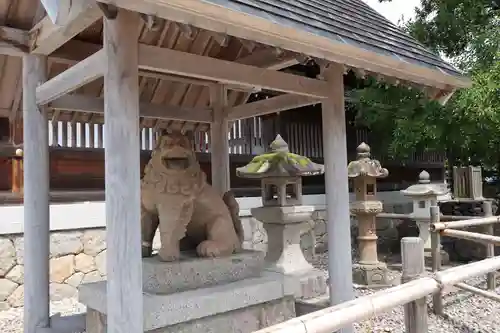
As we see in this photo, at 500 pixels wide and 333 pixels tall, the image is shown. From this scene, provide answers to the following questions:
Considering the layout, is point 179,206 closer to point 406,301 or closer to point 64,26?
point 64,26

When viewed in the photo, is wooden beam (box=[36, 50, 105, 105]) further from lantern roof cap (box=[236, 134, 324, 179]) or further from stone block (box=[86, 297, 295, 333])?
lantern roof cap (box=[236, 134, 324, 179])

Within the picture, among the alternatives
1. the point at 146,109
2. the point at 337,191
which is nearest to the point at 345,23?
the point at 337,191

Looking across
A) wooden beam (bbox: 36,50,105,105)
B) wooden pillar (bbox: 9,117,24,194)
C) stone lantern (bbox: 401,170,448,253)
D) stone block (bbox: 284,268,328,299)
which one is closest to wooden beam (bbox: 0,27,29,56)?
wooden beam (bbox: 36,50,105,105)

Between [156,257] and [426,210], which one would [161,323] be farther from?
[426,210]

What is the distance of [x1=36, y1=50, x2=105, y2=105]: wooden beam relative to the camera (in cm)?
230

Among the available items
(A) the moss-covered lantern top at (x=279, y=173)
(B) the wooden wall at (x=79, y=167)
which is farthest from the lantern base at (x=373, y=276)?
(B) the wooden wall at (x=79, y=167)

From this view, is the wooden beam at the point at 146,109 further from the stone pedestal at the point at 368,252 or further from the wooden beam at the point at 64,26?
Answer: the stone pedestal at the point at 368,252

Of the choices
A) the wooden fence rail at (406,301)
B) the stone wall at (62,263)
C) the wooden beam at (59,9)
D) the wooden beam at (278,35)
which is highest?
the wooden beam at (59,9)

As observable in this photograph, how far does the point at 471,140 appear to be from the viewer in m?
6.97

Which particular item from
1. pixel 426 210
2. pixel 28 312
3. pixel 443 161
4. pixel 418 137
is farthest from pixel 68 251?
pixel 443 161

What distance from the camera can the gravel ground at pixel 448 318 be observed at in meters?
4.56

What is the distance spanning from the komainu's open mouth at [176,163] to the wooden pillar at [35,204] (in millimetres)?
901

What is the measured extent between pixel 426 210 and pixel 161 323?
6.60 m

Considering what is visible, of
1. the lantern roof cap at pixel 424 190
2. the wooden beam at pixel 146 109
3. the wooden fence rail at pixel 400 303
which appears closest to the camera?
the wooden fence rail at pixel 400 303
